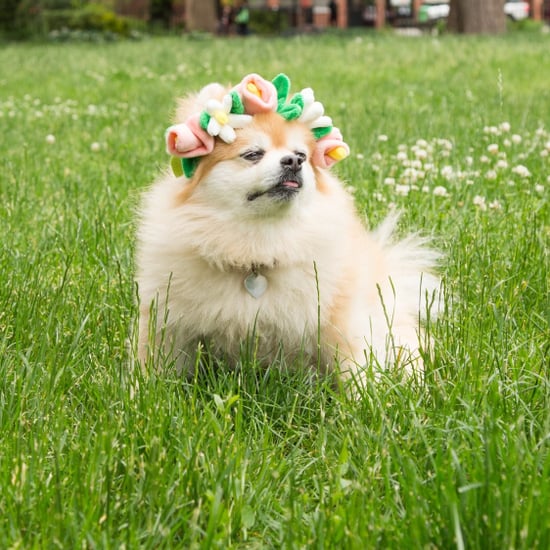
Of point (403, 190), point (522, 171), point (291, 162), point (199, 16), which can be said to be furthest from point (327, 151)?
point (199, 16)

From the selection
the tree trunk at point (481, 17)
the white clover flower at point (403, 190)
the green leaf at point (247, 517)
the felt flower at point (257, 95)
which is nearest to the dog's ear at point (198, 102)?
the felt flower at point (257, 95)

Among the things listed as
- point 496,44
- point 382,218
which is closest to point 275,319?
point 382,218

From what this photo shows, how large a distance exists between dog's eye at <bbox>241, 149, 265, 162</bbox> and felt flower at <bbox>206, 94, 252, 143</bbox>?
0.06m

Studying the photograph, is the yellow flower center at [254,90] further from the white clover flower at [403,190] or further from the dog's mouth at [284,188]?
the white clover flower at [403,190]

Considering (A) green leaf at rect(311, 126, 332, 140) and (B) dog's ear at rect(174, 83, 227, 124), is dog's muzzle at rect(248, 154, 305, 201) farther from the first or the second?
(B) dog's ear at rect(174, 83, 227, 124)

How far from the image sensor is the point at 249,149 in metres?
2.69

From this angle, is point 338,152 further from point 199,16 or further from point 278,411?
point 199,16

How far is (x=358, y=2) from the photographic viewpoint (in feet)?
129

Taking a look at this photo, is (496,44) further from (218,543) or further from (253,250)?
(218,543)

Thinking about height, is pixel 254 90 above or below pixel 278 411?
above

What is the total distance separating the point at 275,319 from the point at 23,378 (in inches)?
29.9

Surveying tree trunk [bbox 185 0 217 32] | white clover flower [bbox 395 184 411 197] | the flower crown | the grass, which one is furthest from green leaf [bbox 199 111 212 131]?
tree trunk [bbox 185 0 217 32]

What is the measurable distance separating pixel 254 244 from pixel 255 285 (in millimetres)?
130

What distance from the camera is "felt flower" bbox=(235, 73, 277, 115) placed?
8.90 ft
